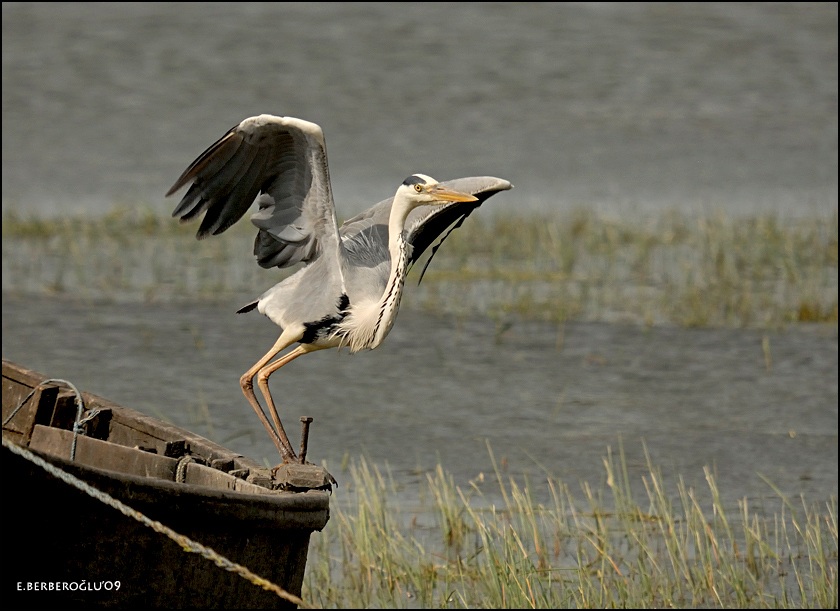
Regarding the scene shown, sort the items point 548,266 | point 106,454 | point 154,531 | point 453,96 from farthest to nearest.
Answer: point 453,96 → point 548,266 → point 106,454 → point 154,531

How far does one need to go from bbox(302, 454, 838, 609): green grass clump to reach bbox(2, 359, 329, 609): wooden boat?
2.89ft

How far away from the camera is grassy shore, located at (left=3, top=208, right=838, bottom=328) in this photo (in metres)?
10.1

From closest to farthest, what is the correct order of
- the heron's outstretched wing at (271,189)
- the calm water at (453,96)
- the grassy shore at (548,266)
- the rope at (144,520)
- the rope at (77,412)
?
the rope at (144,520) → the heron's outstretched wing at (271,189) → the rope at (77,412) → the grassy shore at (548,266) → the calm water at (453,96)

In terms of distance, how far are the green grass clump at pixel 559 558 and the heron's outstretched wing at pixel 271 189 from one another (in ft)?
3.95

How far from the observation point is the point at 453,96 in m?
16.4

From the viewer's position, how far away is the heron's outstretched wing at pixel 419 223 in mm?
5500

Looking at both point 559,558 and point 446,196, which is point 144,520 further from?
point 559,558

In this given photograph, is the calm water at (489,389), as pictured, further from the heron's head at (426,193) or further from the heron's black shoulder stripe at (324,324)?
the heron's head at (426,193)

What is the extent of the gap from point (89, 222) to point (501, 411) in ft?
17.0

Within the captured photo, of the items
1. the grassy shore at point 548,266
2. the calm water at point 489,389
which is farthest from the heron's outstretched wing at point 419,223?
the grassy shore at point 548,266

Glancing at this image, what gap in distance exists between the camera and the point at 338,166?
45.6ft

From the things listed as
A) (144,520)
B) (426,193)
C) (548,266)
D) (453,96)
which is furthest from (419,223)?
(453,96)

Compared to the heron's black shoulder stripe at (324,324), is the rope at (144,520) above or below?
below

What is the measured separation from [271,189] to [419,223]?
0.66 metres
